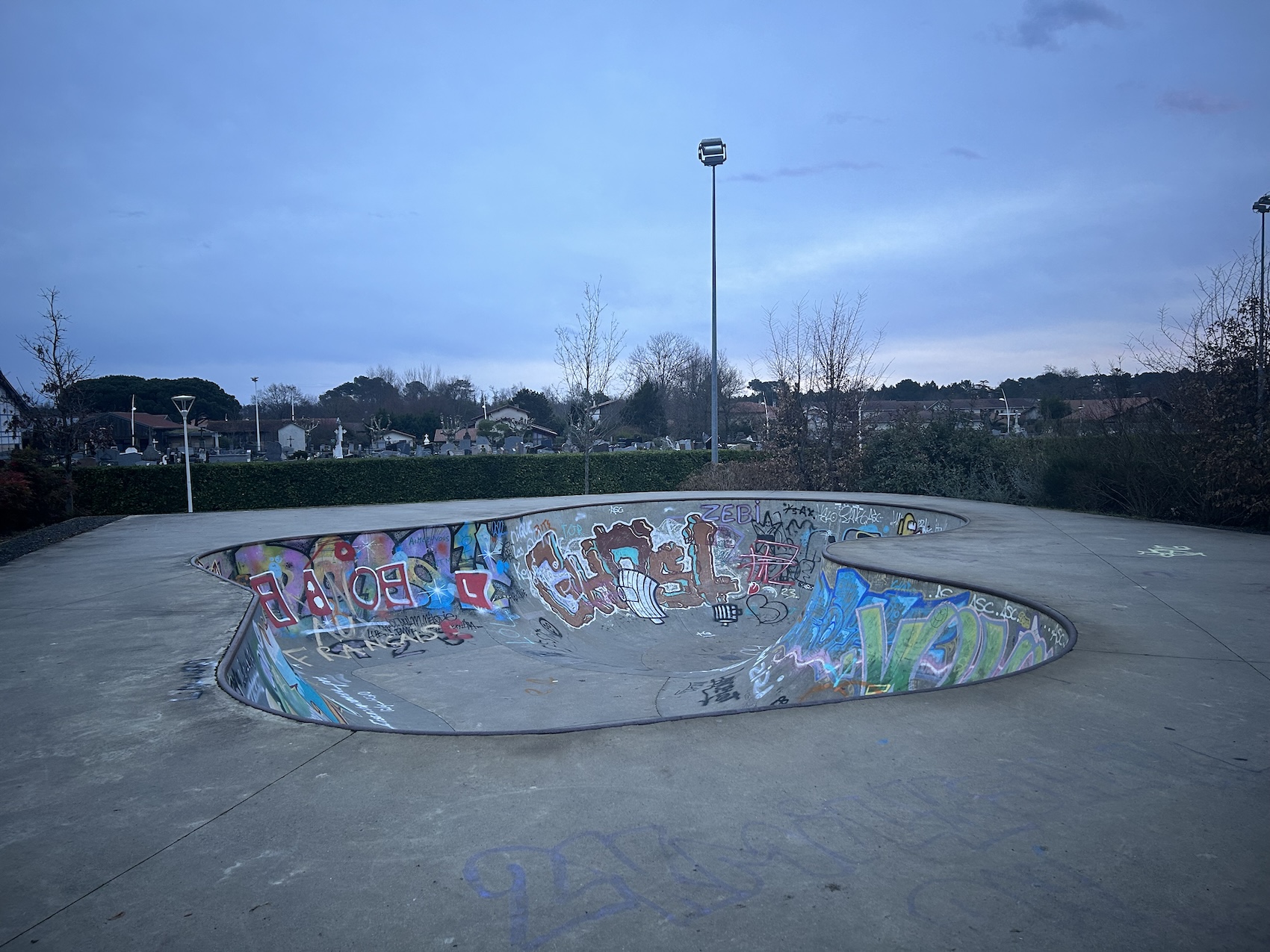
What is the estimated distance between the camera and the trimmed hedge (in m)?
19.1

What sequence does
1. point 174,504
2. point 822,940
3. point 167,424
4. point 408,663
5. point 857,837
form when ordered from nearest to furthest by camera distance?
point 822,940
point 857,837
point 408,663
point 174,504
point 167,424

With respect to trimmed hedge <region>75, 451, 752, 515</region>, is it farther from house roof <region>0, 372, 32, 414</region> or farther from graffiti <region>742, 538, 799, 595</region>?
graffiti <region>742, 538, 799, 595</region>

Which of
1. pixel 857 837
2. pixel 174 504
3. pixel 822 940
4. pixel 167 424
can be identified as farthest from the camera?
pixel 167 424

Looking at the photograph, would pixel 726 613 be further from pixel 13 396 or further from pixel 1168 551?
pixel 13 396

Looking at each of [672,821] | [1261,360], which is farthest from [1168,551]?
[672,821]

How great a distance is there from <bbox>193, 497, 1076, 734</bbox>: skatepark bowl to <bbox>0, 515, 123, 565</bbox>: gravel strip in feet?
13.0

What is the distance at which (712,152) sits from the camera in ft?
62.2

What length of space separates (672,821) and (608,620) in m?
9.18

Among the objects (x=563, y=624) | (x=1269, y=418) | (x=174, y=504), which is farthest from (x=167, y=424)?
(x=1269, y=418)

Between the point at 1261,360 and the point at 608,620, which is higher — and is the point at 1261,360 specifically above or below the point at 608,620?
above

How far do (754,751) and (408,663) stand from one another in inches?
265

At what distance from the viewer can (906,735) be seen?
381cm

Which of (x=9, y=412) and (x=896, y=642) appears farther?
(x=9, y=412)

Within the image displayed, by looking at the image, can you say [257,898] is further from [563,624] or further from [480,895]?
[563,624]
